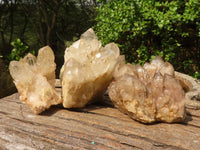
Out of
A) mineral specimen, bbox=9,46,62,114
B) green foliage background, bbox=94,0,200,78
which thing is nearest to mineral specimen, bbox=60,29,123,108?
mineral specimen, bbox=9,46,62,114

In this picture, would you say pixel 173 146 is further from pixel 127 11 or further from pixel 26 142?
pixel 127 11

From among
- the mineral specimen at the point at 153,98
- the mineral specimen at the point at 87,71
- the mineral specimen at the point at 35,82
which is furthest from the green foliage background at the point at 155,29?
the mineral specimen at the point at 35,82

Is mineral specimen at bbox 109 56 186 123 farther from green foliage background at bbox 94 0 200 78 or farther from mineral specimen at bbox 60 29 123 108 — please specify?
green foliage background at bbox 94 0 200 78

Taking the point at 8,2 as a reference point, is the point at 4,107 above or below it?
below

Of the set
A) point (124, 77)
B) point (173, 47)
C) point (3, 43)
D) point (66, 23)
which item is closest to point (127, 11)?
point (173, 47)

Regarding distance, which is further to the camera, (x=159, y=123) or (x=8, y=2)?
(x=8, y=2)

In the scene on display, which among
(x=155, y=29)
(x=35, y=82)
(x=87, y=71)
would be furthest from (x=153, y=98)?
(x=155, y=29)
